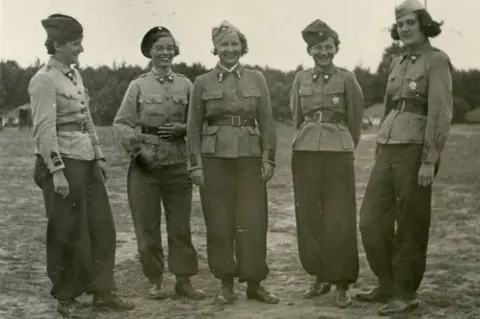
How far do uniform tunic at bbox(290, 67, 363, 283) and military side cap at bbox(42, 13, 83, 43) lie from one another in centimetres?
159

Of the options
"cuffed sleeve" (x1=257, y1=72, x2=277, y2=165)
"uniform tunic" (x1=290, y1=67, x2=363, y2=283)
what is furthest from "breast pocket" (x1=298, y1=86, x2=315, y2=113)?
"cuffed sleeve" (x1=257, y1=72, x2=277, y2=165)

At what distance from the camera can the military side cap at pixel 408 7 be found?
4141mm

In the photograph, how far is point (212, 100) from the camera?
4.40 meters

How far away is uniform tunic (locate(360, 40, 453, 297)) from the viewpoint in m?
4.03

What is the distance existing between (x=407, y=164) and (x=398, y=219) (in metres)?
0.37

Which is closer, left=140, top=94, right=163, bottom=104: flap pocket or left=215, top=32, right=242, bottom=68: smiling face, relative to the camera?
left=215, top=32, right=242, bottom=68: smiling face

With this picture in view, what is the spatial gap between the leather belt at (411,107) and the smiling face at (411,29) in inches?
15.3

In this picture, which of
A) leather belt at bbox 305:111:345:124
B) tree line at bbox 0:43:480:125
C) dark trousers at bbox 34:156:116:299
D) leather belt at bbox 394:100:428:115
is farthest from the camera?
tree line at bbox 0:43:480:125

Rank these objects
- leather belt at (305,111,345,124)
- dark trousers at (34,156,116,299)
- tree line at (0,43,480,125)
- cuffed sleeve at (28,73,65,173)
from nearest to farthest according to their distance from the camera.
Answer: cuffed sleeve at (28,73,65,173)
dark trousers at (34,156,116,299)
leather belt at (305,111,345,124)
tree line at (0,43,480,125)

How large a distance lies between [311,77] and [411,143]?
0.86 meters

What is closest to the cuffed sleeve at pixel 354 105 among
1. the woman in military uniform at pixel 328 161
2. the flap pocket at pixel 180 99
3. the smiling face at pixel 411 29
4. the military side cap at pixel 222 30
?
the woman in military uniform at pixel 328 161

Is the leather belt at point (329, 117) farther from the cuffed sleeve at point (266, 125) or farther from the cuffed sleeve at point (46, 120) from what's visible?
the cuffed sleeve at point (46, 120)

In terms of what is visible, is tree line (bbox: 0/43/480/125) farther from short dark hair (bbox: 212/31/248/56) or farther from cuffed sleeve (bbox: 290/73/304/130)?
cuffed sleeve (bbox: 290/73/304/130)

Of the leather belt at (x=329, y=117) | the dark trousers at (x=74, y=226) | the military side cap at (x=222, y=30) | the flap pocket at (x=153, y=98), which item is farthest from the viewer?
the flap pocket at (x=153, y=98)
